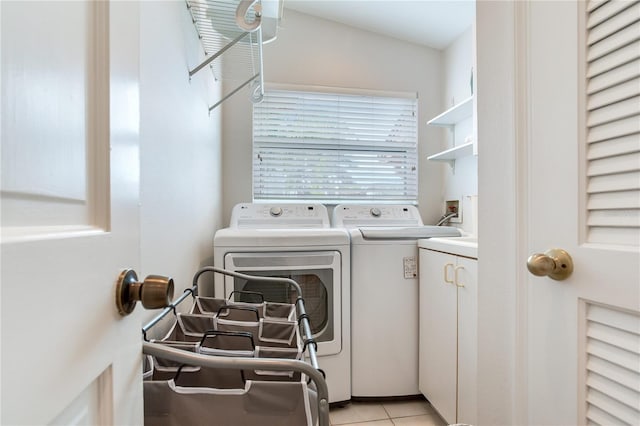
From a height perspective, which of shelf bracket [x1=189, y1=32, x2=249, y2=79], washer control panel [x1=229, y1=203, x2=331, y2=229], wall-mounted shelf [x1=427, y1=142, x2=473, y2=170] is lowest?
washer control panel [x1=229, y1=203, x2=331, y2=229]

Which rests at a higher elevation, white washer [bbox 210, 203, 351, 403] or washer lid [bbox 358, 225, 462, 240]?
washer lid [bbox 358, 225, 462, 240]

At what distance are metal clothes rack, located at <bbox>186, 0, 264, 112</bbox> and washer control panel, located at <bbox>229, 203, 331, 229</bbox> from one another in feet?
2.33

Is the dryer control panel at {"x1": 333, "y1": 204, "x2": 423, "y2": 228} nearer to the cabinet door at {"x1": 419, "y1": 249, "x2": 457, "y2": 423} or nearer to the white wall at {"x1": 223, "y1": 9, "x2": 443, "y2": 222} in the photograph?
the white wall at {"x1": 223, "y1": 9, "x2": 443, "y2": 222}

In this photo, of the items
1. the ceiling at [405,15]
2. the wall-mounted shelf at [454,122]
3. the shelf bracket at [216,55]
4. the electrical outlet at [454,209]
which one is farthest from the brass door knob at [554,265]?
the ceiling at [405,15]

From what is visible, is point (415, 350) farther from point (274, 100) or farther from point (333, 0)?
point (333, 0)

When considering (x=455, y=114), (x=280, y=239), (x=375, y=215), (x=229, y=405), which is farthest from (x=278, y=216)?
(x=229, y=405)

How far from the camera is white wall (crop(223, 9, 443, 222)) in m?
2.44

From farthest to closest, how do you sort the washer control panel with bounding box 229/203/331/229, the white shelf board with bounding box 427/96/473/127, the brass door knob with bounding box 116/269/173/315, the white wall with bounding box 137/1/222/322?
the washer control panel with bounding box 229/203/331/229
the white shelf board with bounding box 427/96/473/127
the white wall with bounding box 137/1/222/322
the brass door knob with bounding box 116/269/173/315

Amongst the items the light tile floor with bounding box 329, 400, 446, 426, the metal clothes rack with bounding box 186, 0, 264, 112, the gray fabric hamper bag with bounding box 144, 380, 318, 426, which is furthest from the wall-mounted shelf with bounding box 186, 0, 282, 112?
the light tile floor with bounding box 329, 400, 446, 426

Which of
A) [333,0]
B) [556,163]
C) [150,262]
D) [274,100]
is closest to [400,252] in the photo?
[556,163]

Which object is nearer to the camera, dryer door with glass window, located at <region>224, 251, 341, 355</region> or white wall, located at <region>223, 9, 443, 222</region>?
dryer door with glass window, located at <region>224, 251, 341, 355</region>

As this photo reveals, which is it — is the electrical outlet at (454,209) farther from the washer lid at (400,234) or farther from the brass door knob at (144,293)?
the brass door knob at (144,293)

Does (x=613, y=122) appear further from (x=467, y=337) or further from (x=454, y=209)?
(x=454, y=209)

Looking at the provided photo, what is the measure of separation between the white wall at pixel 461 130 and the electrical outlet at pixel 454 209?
0.03 metres
